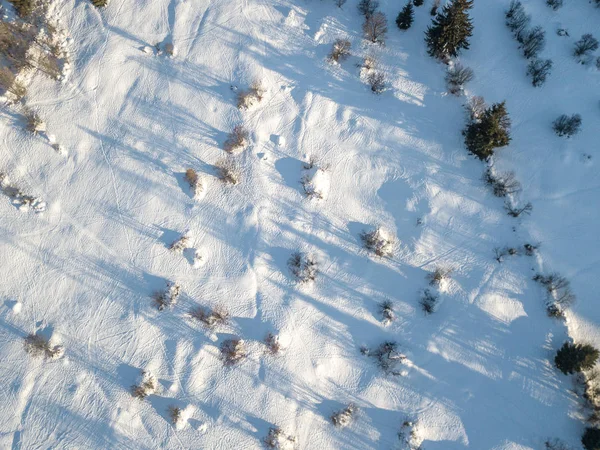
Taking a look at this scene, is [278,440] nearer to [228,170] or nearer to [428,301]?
[428,301]

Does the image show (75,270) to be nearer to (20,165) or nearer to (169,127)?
(20,165)

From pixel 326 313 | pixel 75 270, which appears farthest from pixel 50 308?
pixel 326 313

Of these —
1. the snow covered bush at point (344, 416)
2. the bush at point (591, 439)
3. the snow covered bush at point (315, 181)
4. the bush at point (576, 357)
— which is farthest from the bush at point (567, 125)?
the snow covered bush at point (344, 416)

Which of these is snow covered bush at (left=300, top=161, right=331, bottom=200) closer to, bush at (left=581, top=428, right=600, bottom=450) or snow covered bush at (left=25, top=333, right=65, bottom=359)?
snow covered bush at (left=25, top=333, right=65, bottom=359)

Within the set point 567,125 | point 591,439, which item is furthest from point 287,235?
point 591,439

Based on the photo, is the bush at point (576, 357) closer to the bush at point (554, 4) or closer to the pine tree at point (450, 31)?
the pine tree at point (450, 31)

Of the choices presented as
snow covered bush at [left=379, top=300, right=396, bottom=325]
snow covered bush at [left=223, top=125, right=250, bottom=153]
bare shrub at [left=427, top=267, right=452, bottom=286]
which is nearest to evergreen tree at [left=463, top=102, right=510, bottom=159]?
bare shrub at [left=427, top=267, right=452, bottom=286]

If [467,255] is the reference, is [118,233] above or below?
below
